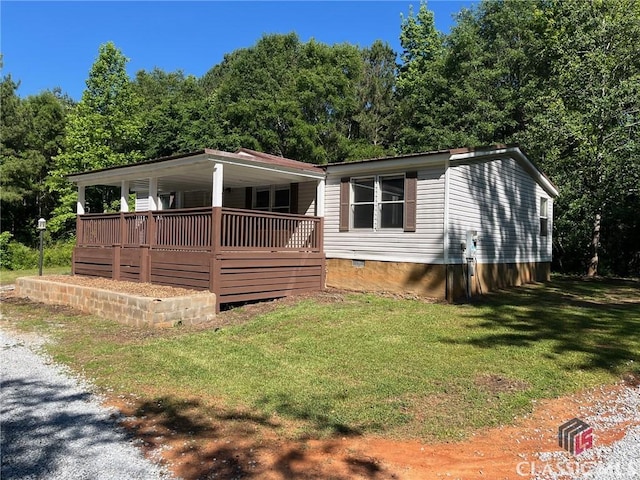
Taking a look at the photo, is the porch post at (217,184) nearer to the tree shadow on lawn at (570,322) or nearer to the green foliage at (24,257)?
the tree shadow on lawn at (570,322)

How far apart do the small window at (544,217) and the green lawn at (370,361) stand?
5.79 metres

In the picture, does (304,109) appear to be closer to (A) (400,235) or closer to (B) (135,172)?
(B) (135,172)

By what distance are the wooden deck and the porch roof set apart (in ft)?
3.11

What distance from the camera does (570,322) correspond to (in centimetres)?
763

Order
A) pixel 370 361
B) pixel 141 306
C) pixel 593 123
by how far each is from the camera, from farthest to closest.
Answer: pixel 593 123 → pixel 141 306 → pixel 370 361

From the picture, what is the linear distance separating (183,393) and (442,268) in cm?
627

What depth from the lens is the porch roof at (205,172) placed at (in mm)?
9164

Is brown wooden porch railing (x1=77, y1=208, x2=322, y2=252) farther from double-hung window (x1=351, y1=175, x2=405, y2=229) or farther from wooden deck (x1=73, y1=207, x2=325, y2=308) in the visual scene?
double-hung window (x1=351, y1=175, x2=405, y2=229)

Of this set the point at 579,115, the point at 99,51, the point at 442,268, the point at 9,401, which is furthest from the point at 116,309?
the point at 99,51

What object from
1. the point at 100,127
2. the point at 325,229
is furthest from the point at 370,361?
the point at 100,127

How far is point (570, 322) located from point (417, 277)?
3.10 m

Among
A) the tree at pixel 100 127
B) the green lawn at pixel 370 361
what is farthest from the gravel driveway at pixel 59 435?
the tree at pixel 100 127

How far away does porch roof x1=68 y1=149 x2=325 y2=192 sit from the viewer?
9.16m

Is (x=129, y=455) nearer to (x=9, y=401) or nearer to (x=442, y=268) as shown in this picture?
(x=9, y=401)
